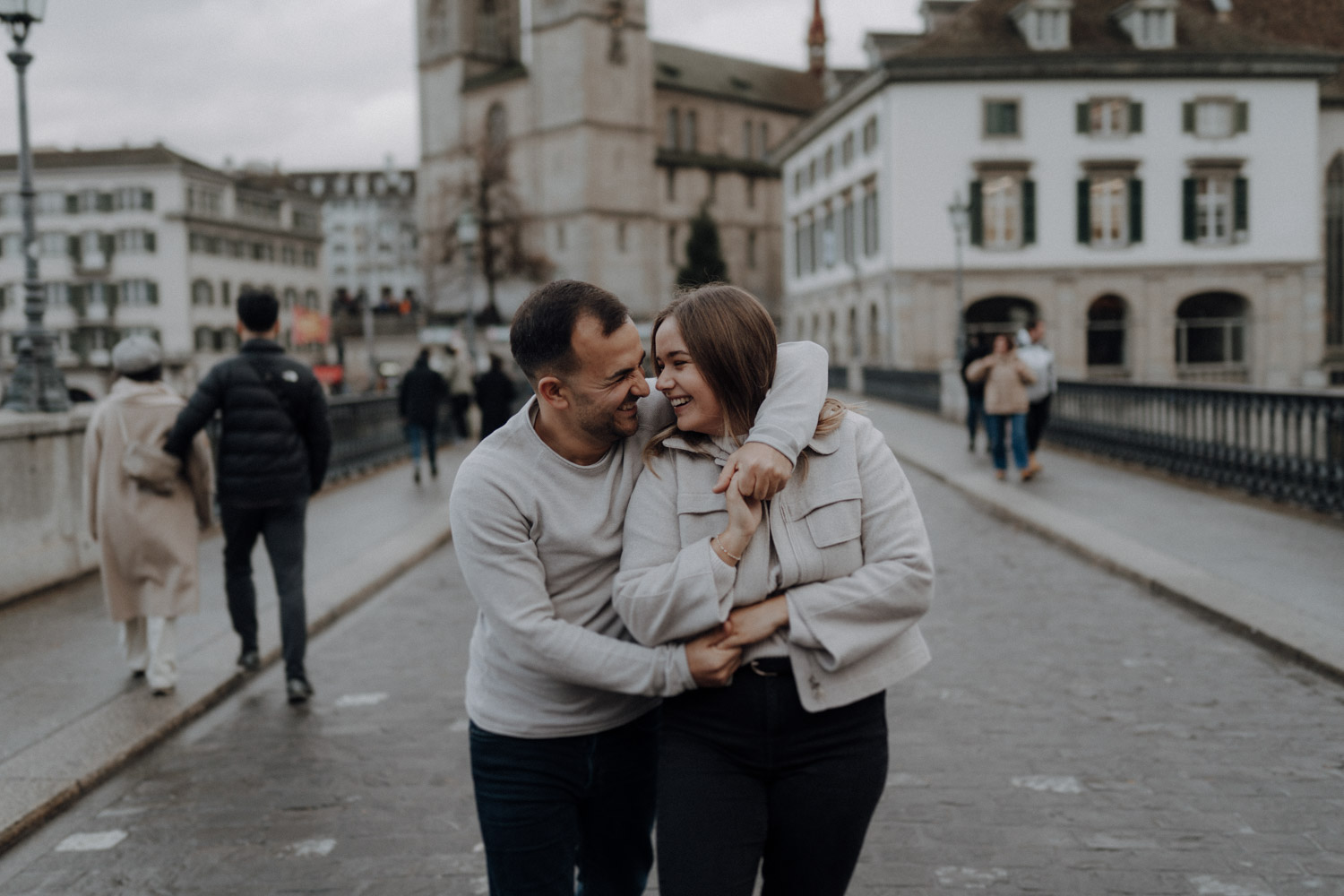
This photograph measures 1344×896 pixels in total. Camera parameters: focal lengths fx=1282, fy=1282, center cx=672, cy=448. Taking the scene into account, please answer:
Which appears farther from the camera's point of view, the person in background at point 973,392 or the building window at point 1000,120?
the building window at point 1000,120

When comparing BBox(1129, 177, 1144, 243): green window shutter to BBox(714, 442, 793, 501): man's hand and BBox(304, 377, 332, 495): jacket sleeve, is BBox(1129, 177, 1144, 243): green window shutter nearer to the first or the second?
BBox(304, 377, 332, 495): jacket sleeve

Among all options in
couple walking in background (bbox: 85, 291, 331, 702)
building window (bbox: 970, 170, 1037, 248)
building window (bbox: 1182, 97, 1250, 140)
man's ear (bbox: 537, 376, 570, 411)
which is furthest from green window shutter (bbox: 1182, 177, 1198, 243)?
man's ear (bbox: 537, 376, 570, 411)

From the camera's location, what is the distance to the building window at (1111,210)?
43.6m

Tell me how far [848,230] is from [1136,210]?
10698 millimetres

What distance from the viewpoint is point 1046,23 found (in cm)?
4350

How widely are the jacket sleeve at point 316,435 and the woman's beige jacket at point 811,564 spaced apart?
13.8ft

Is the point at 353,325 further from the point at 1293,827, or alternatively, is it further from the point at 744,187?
the point at 1293,827

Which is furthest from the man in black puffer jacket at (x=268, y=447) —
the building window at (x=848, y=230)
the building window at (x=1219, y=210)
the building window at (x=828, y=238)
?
the building window at (x=828, y=238)

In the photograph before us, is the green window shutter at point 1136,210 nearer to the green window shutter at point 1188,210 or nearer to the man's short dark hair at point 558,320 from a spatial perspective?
the green window shutter at point 1188,210

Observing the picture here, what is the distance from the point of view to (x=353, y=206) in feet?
469

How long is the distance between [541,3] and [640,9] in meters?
5.74

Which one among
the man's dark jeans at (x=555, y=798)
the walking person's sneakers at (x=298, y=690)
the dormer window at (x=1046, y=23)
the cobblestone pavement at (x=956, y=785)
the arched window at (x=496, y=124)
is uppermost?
the arched window at (x=496, y=124)

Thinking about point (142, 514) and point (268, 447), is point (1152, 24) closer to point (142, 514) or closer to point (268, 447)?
point (268, 447)

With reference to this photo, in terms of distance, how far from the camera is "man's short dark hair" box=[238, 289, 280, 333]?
20.0 ft
